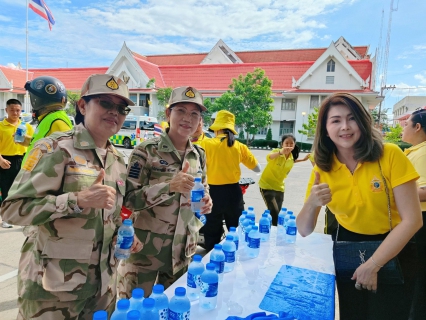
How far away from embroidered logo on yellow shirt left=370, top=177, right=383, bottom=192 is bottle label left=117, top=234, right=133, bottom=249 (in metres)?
1.56

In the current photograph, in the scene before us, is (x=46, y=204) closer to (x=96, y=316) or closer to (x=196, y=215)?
(x=96, y=316)

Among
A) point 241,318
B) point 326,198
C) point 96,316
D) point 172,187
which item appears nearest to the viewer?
point 96,316

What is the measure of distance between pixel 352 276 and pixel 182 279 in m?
1.13

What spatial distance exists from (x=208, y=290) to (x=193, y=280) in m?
0.16

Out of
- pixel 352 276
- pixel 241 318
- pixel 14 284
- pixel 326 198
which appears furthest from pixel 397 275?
pixel 14 284

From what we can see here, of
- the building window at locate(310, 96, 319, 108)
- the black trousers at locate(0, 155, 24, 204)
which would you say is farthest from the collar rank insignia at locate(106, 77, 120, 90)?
the building window at locate(310, 96, 319, 108)

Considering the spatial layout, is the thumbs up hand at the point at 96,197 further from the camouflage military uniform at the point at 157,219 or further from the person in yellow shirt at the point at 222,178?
the person in yellow shirt at the point at 222,178

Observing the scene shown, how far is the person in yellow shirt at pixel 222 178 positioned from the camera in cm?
425

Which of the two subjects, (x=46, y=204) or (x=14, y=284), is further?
(x=14, y=284)

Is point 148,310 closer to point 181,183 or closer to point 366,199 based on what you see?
point 181,183

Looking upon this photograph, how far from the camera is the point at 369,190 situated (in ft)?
6.16

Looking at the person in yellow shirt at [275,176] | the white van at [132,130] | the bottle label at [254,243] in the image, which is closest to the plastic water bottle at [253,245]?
the bottle label at [254,243]

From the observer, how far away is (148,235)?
2219 millimetres

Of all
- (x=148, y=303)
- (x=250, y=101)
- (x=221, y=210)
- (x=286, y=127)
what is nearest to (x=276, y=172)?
(x=221, y=210)
